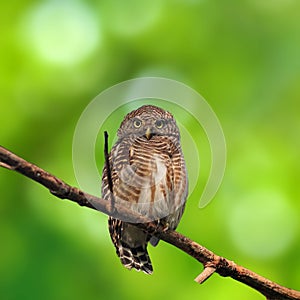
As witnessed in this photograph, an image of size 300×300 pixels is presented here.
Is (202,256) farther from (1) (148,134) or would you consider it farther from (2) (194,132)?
(2) (194,132)

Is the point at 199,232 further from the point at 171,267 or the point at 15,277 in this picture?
the point at 15,277

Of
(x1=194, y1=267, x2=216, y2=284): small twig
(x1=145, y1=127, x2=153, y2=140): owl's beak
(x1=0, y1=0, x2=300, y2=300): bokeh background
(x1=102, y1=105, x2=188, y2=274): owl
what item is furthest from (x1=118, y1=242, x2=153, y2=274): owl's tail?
(x1=0, y1=0, x2=300, y2=300): bokeh background

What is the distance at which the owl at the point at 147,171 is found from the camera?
3.62m

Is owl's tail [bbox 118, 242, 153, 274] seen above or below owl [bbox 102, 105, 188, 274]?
below

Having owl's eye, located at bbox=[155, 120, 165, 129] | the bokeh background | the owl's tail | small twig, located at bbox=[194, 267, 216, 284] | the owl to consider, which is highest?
Answer: the bokeh background

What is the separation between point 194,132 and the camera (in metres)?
5.75

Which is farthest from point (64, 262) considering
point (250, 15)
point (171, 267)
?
point (250, 15)

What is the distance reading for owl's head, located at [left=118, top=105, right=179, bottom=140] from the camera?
365 centimetres

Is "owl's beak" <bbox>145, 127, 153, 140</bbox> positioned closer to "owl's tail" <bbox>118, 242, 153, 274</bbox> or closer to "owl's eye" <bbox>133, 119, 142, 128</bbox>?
"owl's eye" <bbox>133, 119, 142, 128</bbox>

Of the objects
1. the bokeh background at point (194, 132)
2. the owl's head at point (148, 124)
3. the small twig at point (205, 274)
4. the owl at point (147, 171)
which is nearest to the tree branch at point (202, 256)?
the small twig at point (205, 274)

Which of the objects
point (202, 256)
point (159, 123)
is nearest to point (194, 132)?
point (159, 123)

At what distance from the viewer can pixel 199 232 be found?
5676 mm

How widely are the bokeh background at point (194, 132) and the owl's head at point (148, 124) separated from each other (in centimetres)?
190

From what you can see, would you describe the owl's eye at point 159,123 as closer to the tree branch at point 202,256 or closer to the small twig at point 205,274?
the tree branch at point 202,256
